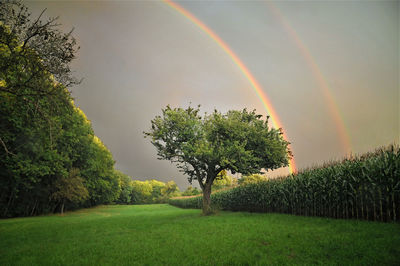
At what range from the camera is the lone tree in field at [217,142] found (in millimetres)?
22702

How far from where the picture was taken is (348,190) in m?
13.4

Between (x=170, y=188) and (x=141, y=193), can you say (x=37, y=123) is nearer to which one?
(x=170, y=188)

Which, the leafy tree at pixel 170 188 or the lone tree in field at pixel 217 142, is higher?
the lone tree in field at pixel 217 142

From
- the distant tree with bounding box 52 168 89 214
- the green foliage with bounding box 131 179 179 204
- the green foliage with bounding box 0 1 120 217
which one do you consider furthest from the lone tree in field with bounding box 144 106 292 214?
the green foliage with bounding box 131 179 179 204

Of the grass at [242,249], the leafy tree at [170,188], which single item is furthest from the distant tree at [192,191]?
the grass at [242,249]

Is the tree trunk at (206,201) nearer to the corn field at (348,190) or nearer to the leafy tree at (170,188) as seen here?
the corn field at (348,190)

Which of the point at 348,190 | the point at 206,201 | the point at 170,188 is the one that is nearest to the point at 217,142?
the point at 206,201

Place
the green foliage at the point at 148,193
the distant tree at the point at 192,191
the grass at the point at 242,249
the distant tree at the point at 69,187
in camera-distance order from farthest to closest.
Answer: the green foliage at the point at 148,193, the distant tree at the point at 192,191, the distant tree at the point at 69,187, the grass at the point at 242,249

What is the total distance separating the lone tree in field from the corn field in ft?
11.7

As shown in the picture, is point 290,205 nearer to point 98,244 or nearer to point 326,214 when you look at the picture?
point 326,214

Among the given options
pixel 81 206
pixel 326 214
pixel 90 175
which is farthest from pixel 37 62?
pixel 81 206

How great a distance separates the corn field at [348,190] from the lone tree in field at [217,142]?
3561 millimetres

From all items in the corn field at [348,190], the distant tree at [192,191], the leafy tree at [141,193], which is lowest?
the leafy tree at [141,193]

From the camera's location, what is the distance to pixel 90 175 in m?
43.7
